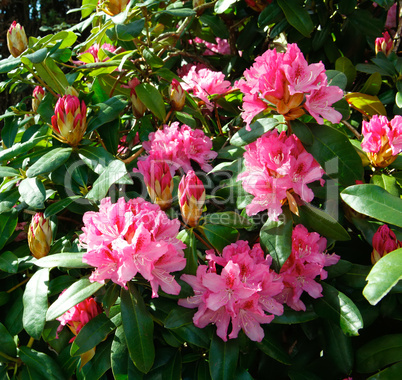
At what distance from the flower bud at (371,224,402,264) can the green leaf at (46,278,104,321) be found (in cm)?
68

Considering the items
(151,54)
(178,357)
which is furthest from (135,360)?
(151,54)

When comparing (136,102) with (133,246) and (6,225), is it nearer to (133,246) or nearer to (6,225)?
(6,225)

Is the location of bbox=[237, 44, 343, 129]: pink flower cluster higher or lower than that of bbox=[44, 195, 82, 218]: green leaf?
higher

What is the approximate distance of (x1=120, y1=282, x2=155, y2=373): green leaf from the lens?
92cm

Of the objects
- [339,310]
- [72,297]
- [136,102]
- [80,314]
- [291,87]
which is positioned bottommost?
[339,310]

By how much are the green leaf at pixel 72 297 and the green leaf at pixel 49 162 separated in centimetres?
32

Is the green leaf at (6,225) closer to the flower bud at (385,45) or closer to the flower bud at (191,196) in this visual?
the flower bud at (191,196)

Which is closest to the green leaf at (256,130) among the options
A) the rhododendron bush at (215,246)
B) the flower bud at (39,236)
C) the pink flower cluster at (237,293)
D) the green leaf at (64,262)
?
the rhododendron bush at (215,246)

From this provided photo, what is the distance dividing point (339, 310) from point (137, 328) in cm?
48

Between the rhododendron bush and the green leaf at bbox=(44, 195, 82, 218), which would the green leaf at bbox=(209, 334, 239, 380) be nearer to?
the rhododendron bush

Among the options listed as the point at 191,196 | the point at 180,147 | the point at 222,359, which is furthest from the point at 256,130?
the point at 222,359

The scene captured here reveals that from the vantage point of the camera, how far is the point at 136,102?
148 centimetres

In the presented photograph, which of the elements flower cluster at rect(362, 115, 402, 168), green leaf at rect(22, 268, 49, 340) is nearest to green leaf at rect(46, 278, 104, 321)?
green leaf at rect(22, 268, 49, 340)

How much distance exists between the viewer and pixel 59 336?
45.4 inches
